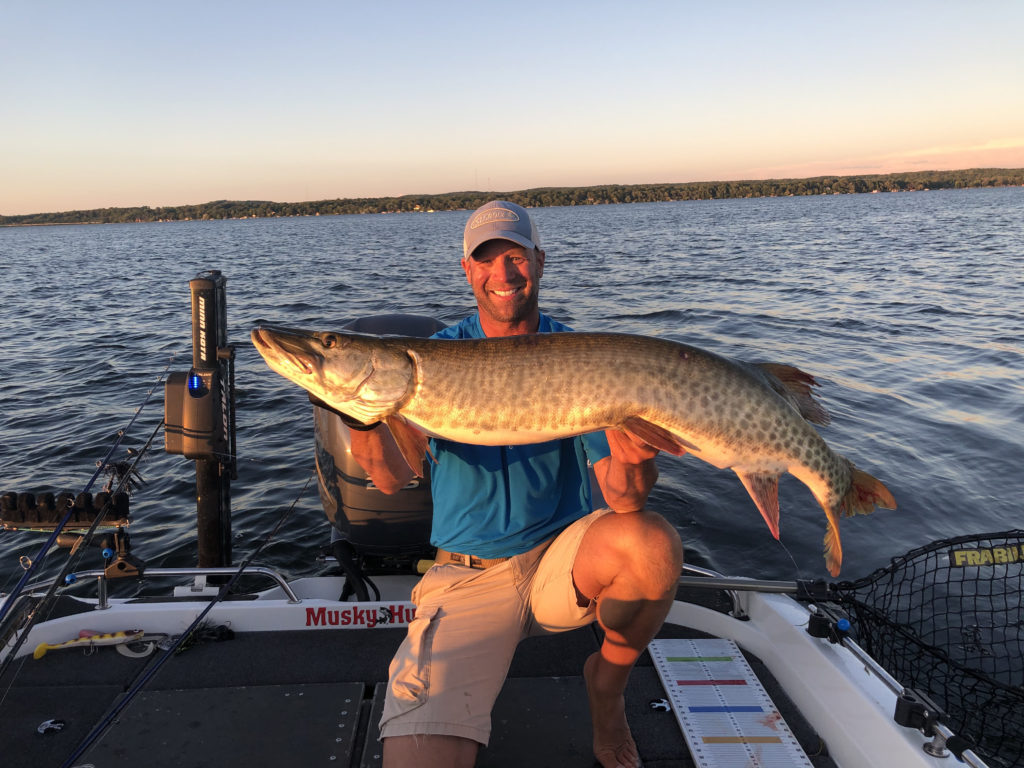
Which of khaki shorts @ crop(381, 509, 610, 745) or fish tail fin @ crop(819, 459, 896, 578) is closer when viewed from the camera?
khaki shorts @ crop(381, 509, 610, 745)

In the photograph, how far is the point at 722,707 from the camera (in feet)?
9.84

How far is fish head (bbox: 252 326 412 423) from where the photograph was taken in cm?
269

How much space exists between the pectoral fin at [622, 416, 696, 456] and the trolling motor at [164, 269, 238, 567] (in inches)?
104

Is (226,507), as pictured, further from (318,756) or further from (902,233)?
(902,233)

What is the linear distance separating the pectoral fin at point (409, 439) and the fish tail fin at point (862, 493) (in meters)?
1.78

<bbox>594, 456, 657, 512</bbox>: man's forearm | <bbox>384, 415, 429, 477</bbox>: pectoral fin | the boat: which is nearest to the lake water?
the boat

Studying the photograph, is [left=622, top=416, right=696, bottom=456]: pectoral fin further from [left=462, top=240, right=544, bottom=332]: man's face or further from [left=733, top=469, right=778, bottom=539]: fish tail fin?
[left=462, top=240, right=544, bottom=332]: man's face

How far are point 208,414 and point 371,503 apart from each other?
1.11 m

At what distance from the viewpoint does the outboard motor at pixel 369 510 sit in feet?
13.0

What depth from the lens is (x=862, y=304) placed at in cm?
1625

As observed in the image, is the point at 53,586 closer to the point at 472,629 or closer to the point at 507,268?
the point at 472,629

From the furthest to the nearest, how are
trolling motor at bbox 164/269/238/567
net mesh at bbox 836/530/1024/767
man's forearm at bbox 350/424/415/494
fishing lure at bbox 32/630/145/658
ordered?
1. trolling motor at bbox 164/269/238/567
2. fishing lure at bbox 32/630/145/658
3. net mesh at bbox 836/530/1024/767
4. man's forearm at bbox 350/424/415/494

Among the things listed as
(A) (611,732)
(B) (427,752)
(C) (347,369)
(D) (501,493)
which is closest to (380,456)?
(C) (347,369)

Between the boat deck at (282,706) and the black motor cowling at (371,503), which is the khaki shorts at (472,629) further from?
the black motor cowling at (371,503)
